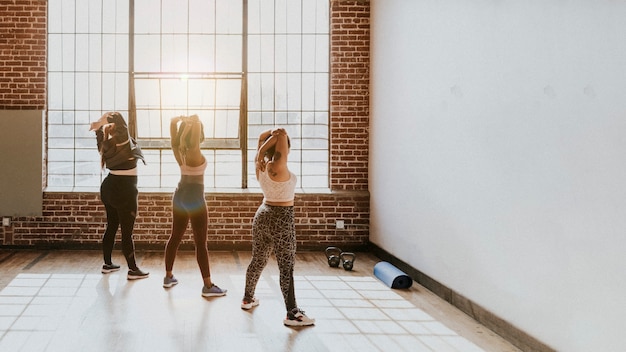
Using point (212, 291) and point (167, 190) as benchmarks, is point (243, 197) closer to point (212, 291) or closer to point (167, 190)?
point (167, 190)

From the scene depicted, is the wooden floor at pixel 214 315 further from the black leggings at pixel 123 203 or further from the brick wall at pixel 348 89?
the brick wall at pixel 348 89

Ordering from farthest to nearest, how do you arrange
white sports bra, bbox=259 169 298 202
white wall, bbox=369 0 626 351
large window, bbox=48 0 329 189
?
1. large window, bbox=48 0 329 189
2. white sports bra, bbox=259 169 298 202
3. white wall, bbox=369 0 626 351

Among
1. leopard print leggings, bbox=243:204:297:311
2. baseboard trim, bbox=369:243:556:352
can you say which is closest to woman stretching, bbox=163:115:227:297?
leopard print leggings, bbox=243:204:297:311

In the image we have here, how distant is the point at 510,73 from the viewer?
4.08m

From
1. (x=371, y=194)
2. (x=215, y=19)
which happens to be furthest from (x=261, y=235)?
(x=215, y=19)

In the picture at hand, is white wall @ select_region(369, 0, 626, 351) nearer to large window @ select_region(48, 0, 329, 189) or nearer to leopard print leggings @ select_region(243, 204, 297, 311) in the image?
leopard print leggings @ select_region(243, 204, 297, 311)

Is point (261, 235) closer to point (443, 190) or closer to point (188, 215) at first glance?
point (188, 215)

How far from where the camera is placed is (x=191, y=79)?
25.6ft

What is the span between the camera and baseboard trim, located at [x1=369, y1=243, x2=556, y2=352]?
3811 mm

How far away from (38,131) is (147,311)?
3831 millimetres

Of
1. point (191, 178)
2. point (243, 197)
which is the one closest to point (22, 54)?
point (243, 197)

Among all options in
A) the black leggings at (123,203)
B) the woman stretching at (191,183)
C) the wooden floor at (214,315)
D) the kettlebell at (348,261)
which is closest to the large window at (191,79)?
the kettlebell at (348,261)

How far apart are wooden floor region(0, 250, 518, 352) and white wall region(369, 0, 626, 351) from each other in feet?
1.59

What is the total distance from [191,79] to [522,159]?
5.05m
